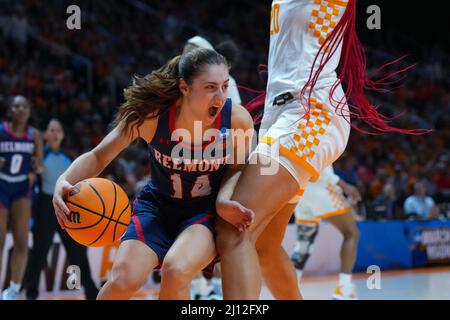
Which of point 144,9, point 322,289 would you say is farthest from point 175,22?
point 322,289

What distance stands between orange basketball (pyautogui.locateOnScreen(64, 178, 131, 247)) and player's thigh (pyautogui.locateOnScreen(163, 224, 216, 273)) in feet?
1.15

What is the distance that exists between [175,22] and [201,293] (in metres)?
10.5

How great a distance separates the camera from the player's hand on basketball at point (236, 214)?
11.3 ft

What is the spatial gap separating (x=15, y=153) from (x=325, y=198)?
3.18 metres

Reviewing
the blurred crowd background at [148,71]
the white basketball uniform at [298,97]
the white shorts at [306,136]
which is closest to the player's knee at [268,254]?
the white basketball uniform at [298,97]

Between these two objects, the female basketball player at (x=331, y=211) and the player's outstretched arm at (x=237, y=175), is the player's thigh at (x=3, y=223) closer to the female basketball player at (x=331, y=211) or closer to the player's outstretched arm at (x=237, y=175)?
the female basketball player at (x=331, y=211)

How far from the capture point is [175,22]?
636 inches

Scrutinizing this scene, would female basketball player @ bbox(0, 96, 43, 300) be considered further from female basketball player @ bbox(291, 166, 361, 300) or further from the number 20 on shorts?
the number 20 on shorts

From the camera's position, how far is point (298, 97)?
12.7 ft

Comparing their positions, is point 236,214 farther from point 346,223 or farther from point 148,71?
point 148,71

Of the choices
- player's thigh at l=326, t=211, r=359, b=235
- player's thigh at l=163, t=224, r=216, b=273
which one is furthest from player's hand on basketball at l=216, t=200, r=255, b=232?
player's thigh at l=326, t=211, r=359, b=235

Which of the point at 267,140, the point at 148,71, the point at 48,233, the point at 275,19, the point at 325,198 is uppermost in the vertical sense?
the point at 148,71

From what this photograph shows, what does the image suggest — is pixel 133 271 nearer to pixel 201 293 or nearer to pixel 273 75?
pixel 273 75

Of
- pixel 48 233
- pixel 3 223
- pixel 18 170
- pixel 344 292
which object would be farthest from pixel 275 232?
pixel 18 170
